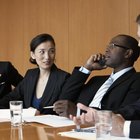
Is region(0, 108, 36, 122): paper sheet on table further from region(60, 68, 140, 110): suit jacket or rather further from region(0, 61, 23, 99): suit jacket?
region(0, 61, 23, 99): suit jacket

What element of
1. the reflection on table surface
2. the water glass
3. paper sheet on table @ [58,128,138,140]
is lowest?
the reflection on table surface

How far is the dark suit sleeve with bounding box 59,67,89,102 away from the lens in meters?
2.93

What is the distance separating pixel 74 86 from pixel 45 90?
0.29m

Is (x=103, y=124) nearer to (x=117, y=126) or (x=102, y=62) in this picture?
(x=117, y=126)

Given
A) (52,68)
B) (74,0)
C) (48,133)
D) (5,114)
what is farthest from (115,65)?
(74,0)

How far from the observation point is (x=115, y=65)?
2752 mm

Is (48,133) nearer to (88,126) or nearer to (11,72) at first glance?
(88,126)

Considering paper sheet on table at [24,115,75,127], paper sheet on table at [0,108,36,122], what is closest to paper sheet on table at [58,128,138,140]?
paper sheet on table at [24,115,75,127]

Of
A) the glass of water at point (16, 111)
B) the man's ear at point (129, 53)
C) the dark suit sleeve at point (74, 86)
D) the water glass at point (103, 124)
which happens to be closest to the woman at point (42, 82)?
the dark suit sleeve at point (74, 86)

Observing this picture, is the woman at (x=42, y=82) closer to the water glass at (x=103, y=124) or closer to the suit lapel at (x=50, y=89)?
the suit lapel at (x=50, y=89)

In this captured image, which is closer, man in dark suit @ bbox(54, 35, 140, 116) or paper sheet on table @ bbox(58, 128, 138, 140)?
paper sheet on table @ bbox(58, 128, 138, 140)

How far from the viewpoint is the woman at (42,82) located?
10.00 feet

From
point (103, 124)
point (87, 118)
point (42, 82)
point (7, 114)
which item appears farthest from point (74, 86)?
point (103, 124)

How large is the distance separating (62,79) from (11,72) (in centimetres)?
75
